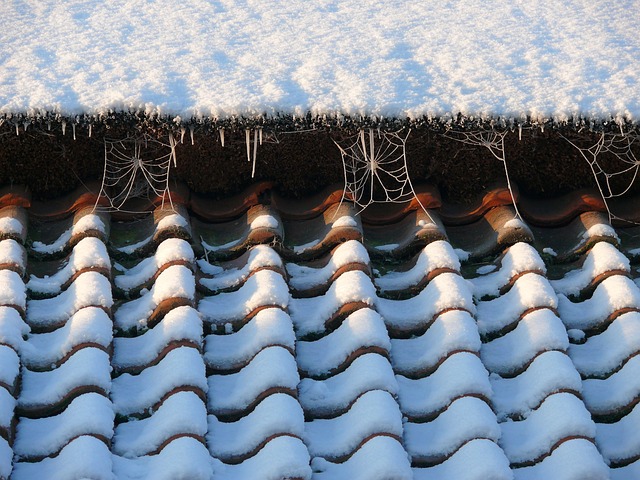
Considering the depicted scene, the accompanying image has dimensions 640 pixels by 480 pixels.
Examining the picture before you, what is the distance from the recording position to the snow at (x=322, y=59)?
3.81 meters

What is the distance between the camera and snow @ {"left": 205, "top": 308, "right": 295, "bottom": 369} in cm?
320

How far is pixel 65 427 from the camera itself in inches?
112

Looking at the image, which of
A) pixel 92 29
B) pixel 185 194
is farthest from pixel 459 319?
pixel 92 29

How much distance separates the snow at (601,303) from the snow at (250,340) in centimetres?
121

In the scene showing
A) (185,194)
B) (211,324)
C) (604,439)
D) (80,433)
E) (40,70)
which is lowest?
(604,439)

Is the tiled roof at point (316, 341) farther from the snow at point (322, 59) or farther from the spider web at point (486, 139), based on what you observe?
the snow at point (322, 59)

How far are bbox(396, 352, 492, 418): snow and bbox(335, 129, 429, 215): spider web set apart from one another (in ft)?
3.28

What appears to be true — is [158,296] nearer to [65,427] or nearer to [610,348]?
[65,427]

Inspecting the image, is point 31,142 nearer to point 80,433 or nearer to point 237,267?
point 237,267

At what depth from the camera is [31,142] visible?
3908mm

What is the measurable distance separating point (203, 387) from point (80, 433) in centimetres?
46

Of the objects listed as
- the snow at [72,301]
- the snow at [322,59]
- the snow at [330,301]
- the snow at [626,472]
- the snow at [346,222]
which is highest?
the snow at [322,59]

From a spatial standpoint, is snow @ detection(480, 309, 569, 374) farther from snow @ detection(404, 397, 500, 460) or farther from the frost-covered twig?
the frost-covered twig

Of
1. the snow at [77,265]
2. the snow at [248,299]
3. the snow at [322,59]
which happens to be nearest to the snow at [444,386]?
the snow at [248,299]
